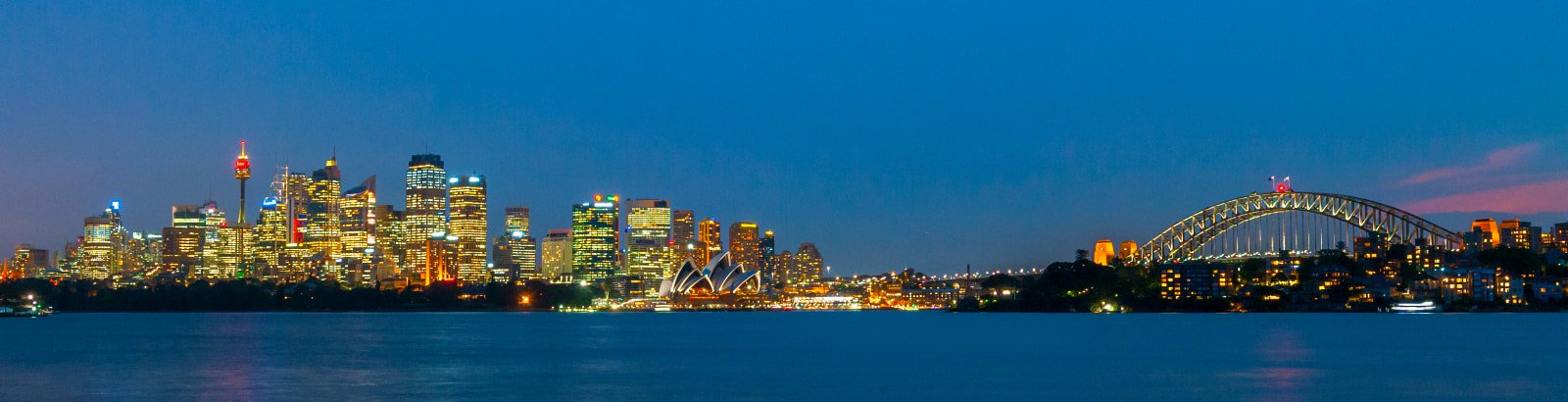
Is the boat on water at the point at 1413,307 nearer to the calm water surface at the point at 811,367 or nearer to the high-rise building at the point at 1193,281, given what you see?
the high-rise building at the point at 1193,281

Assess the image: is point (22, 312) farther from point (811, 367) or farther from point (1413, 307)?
point (1413, 307)

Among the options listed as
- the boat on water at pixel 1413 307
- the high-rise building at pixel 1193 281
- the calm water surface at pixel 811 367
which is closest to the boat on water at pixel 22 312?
the calm water surface at pixel 811 367

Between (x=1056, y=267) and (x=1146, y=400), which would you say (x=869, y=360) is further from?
(x=1056, y=267)

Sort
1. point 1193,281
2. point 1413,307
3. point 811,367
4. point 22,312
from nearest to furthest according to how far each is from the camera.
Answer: point 811,367
point 1413,307
point 1193,281
point 22,312

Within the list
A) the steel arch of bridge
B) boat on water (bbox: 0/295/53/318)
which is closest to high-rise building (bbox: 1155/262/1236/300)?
the steel arch of bridge

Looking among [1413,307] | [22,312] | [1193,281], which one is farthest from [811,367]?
[22,312]

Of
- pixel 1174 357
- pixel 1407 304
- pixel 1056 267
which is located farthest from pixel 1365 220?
pixel 1174 357

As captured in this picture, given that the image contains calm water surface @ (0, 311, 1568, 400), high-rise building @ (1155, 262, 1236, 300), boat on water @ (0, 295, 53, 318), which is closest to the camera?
calm water surface @ (0, 311, 1568, 400)

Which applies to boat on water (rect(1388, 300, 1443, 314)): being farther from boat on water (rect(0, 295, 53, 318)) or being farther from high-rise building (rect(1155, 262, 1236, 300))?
boat on water (rect(0, 295, 53, 318))
